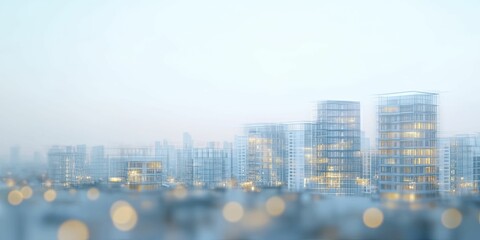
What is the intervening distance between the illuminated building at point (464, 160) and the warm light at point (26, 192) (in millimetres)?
14453

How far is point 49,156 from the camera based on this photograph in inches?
661

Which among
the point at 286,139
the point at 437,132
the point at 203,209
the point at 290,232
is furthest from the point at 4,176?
the point at 286,139

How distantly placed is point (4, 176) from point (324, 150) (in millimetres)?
8825

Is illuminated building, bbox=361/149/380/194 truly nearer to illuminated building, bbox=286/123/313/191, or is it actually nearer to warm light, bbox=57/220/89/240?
illuminated building, bbox=286/123/313/191

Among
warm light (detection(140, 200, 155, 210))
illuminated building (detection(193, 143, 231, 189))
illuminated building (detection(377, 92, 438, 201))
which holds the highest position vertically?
illuminated building (detection(377, 92, 438, 201))

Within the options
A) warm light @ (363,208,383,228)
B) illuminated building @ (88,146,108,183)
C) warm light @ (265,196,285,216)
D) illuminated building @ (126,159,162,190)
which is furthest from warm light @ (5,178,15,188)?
illuminated building @ (88,146,108,183)

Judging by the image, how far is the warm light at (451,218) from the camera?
17.1 feet

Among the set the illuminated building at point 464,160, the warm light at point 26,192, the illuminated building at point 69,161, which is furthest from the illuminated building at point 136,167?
the illuminated building at point 464,160

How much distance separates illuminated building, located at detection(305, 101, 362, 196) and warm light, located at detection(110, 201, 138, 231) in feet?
31.3

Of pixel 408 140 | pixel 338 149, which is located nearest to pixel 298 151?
pixel 338 149

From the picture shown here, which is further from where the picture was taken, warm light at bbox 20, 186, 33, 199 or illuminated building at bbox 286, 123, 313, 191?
illuminated building at bbox 286, 123, 313, 191

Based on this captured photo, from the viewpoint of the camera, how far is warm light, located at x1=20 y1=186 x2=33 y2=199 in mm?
7223

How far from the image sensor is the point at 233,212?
568 centimetres

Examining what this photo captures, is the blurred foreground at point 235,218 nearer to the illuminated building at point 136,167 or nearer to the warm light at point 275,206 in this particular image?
the warm light at point 275,206
